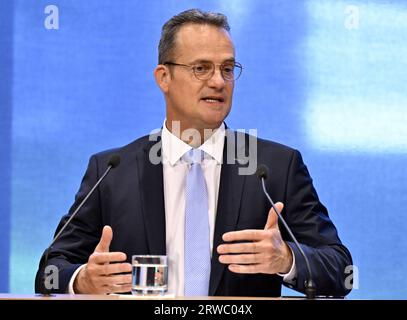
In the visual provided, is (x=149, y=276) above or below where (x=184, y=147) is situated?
below

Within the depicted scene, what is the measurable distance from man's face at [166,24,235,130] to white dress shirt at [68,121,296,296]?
0.29ft

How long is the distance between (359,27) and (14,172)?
1661 mm

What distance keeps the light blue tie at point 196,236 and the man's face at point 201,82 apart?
221 millimetres

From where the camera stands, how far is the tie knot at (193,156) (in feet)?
9.71

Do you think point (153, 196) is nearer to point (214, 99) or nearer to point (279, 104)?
point (214, 99)

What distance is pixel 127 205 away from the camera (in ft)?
9.66

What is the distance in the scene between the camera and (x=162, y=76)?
3215mm

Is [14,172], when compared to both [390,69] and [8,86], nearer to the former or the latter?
[8,86]

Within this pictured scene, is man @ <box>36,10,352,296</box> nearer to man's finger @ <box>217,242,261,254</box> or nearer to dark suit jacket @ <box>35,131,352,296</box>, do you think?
dark suit jacket @ <box>35,131,352,296</box>

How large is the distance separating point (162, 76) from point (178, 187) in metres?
0.54

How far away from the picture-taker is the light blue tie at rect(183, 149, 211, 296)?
2754 millimetres

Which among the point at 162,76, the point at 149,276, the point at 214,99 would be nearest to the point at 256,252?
the point at 149,276

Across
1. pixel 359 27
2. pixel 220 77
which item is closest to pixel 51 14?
pixel 220 77

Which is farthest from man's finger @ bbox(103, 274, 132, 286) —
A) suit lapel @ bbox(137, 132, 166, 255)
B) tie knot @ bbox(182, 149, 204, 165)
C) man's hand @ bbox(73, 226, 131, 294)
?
tie knot @ bbox(182, 149, 204, 165)
